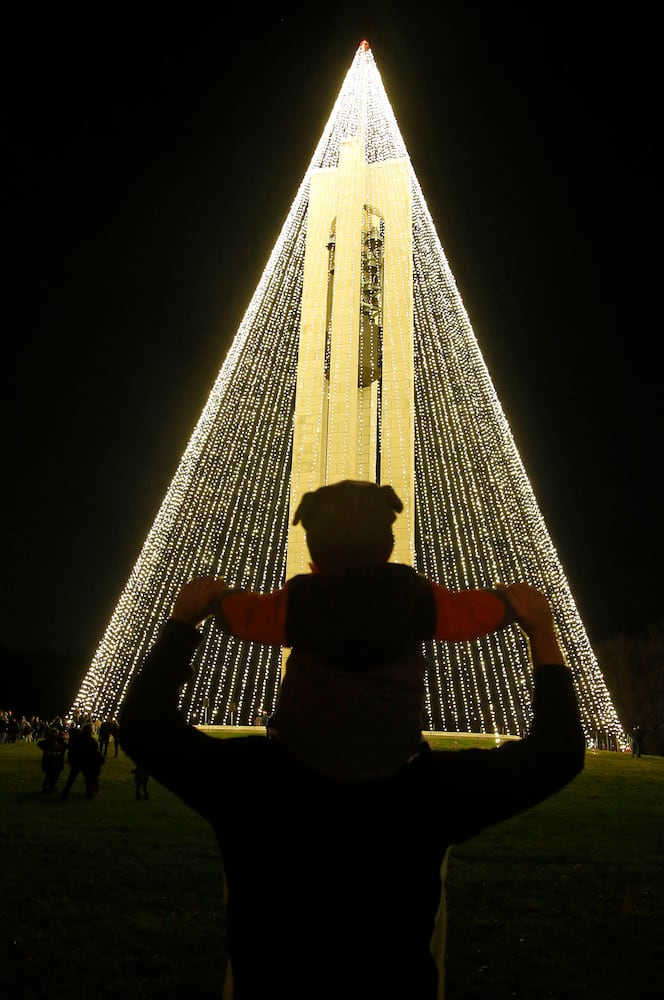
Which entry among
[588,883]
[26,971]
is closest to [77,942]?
[26,971]

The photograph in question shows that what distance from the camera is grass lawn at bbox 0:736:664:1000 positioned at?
4184 mm

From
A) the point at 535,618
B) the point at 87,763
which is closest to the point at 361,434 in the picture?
the point at 87,763

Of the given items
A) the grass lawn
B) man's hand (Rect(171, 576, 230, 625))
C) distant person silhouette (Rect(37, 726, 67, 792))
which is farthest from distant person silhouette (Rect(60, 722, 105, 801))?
man's hand (Rect(171, 576, 230, 625))

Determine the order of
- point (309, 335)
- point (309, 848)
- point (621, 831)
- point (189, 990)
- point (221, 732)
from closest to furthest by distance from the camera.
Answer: point (309, 848) < point (189, 990) < point (621, 831) < point (221, 732) < point (309, 335)

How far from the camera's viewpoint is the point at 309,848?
114cm

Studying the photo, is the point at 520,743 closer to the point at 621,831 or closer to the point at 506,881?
the point at 506,881

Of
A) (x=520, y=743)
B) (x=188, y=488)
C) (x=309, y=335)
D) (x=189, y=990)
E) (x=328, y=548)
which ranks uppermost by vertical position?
(x=309, y=335)

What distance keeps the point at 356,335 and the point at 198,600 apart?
670 inches

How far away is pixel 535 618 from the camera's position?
139cm

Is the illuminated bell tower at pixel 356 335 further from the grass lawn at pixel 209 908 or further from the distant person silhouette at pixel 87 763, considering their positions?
the grass lawn at pixel 209 908

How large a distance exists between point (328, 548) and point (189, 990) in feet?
12.7

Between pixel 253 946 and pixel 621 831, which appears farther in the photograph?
pixel 621 831

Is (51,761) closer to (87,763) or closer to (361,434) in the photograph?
(87,763)

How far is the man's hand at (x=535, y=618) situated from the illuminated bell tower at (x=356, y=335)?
14.8 meters
